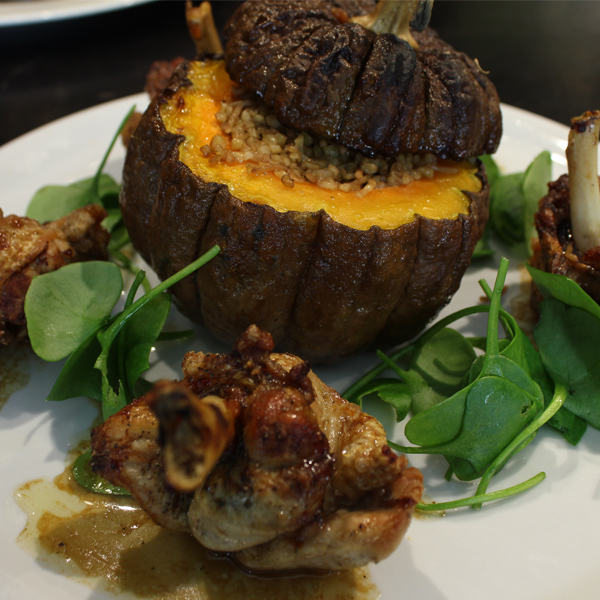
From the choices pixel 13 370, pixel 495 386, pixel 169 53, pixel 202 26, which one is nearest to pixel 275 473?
pixel 495 386

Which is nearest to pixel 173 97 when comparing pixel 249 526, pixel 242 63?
pixel 242 63

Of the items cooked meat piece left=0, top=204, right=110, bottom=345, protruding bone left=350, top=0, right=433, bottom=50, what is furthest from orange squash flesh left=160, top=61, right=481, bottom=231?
cooked meat piece left=0, top=204, right=110, bottom=345

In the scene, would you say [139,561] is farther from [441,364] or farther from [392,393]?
[441,364]

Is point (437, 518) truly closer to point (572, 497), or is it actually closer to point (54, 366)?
point (572, 497)

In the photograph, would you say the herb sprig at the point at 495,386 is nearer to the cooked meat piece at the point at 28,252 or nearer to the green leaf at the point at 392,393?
the green leaf at the point at 392,393

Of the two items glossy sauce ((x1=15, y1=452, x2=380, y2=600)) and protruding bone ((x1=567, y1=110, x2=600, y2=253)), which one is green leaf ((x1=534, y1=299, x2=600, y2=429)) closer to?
protruding bone ((x1=567, y1=110, x2=600, y2=253))

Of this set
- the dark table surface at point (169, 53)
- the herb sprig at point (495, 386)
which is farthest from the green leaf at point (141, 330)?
the dark table surface at point (169, 53)
